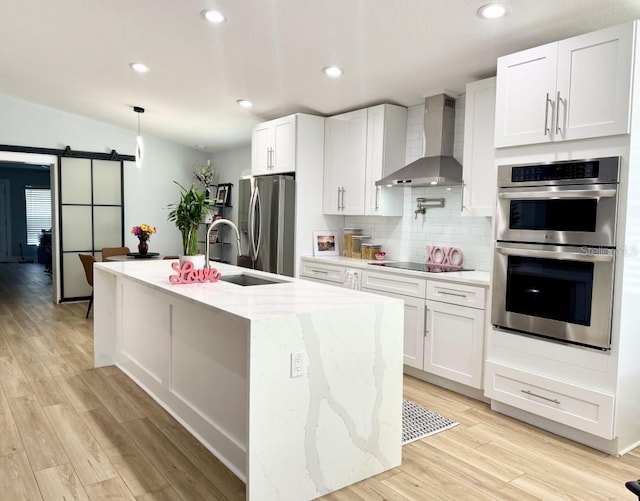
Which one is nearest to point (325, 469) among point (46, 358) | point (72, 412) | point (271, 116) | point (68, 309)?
point (72, 412)

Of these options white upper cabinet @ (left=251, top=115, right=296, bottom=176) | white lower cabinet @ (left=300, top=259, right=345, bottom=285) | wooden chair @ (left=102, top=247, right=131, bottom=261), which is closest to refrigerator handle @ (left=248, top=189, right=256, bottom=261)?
white upper cabinet @ (left=251, top=115, right=296, bottom=176)

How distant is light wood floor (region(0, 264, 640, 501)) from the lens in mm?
2295

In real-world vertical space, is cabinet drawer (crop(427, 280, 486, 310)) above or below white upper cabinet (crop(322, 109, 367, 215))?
below

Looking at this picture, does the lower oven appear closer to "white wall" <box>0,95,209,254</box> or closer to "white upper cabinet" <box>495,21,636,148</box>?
"white upper cabinet" <box>495,21,636,148</box>

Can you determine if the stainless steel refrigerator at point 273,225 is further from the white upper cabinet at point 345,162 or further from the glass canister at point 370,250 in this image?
the glass canister at point 370,250

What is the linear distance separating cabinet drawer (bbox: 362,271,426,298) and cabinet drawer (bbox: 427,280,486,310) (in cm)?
10

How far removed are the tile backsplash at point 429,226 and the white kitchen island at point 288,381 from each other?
1.82 m

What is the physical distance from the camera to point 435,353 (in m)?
3.72

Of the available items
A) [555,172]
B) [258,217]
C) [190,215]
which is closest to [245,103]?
[258,217]

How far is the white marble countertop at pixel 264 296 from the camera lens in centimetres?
218

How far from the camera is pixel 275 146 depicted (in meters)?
5.32

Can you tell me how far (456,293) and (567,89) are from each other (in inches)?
60.1

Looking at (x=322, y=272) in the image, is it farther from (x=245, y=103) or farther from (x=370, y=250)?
(x=245, y=103)

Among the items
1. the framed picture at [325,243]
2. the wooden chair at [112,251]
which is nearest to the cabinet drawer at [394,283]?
the framed picture at [325,243]
